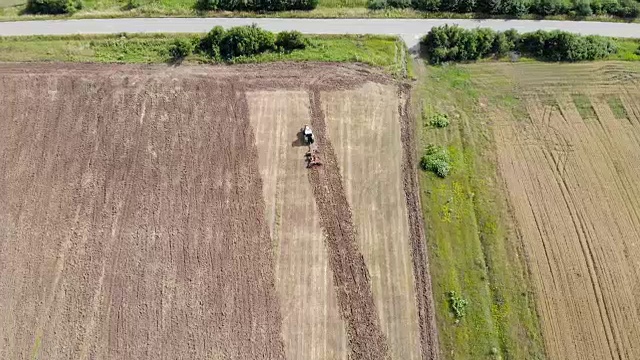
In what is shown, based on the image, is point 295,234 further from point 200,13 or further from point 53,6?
point 53,6

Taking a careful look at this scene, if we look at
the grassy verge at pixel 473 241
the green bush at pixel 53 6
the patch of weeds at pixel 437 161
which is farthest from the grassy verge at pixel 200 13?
the patch of weeds at pixel 437 161

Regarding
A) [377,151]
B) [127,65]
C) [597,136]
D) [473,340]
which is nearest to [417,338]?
[473,340]

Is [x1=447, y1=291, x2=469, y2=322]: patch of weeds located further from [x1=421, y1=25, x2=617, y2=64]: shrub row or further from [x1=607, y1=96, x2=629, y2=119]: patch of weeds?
[x1=607, y1=96, x2=629, y2=119]: patch of weeds

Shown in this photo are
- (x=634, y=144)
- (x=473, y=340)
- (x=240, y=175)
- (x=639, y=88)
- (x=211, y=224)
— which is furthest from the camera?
(x=639, y=88)

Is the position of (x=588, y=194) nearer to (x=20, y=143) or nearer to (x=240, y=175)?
(x=240, y=175)

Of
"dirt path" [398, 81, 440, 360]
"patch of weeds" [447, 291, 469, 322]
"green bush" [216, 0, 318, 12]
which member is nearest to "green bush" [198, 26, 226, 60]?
"green bush" [216, 0, 318, 12]
